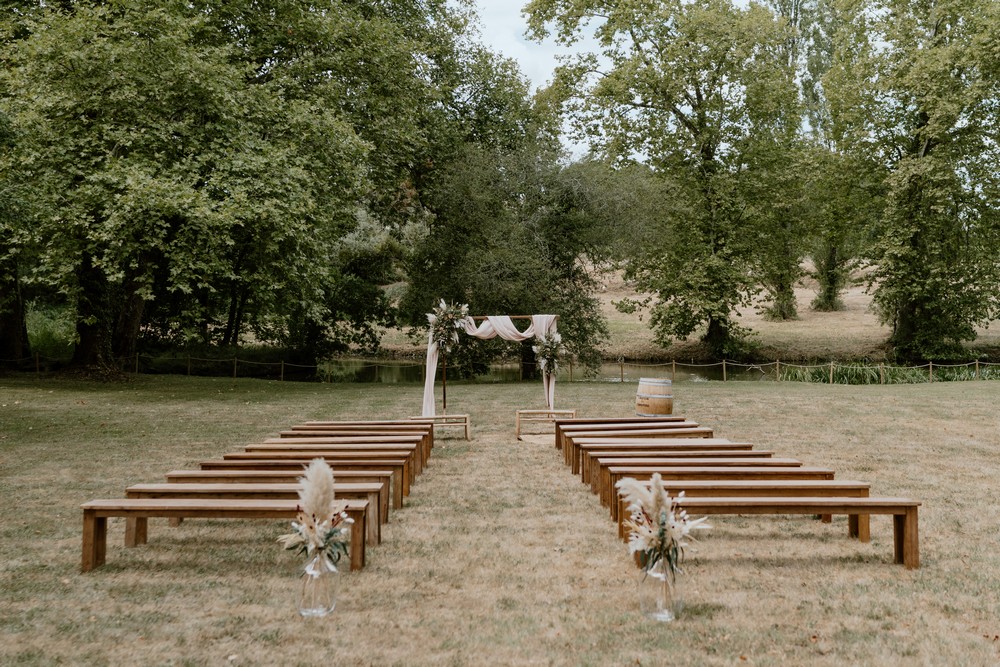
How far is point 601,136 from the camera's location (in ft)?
99.7

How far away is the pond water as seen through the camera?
29.2m

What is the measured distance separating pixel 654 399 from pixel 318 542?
407 inches

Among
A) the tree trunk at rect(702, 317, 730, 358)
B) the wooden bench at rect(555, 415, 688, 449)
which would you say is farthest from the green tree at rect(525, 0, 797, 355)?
the wooden bench at rect(555, 415, 688, 449)

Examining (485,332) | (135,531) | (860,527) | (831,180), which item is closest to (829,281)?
(831,180)

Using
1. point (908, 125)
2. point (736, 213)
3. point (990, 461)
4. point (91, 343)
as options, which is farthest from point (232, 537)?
point (908, 125)

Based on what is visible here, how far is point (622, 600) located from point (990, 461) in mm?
8175

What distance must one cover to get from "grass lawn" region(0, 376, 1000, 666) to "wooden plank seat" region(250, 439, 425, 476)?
1.56ft

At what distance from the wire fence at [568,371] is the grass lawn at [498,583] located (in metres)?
15.7

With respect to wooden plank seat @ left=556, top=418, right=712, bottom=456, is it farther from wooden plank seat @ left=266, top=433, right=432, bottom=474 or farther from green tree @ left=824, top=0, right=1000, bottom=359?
green tree @ left=824, top=0, right=1000, bottom=359

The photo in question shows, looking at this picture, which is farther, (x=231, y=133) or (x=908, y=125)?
(x=908, y=125)

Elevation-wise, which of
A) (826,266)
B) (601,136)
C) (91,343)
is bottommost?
(91,343)

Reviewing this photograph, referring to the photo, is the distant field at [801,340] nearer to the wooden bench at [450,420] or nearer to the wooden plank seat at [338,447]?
the wooden bench at [450,420]

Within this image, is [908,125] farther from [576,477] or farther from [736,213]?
[576,477]

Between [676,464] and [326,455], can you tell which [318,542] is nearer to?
[326,455]
